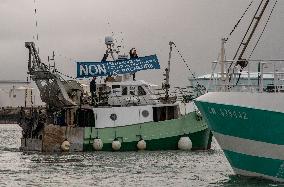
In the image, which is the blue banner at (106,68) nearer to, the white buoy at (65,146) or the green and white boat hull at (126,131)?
the green and white boat hull at (126,131)

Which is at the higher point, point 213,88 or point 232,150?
point 213,88

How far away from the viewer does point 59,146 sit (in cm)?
4622

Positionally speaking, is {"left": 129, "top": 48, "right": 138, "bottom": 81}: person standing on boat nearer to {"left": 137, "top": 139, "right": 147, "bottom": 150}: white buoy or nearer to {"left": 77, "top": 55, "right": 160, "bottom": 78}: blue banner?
{"left": 77, "top": 55, "right": 160, "bottom": 78}: blue banner

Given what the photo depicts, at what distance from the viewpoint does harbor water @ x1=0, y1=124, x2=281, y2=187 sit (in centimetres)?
2914

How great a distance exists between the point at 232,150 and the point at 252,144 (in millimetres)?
1357

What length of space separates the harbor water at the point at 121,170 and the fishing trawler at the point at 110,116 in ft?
5.32

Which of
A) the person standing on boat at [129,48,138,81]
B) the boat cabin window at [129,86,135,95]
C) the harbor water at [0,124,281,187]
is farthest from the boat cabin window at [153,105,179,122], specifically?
the person standing on boat at [129,48,138,81]

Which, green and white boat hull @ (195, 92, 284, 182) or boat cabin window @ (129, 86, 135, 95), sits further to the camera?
boat cabin window @ (129, 86, 135, 95)

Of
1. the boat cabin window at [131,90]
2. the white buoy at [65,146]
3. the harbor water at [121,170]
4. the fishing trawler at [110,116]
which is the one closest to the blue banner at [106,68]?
the fishing trawler at [110,116]

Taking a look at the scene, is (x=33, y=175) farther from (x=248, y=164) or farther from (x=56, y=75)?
(x=56, y=75)

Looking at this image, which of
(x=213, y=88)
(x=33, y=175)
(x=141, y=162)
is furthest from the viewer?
(x=141, y=162)

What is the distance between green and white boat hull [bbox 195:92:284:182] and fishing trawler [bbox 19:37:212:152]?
1804cm

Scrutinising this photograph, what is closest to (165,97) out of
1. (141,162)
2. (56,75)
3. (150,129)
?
(150,129)

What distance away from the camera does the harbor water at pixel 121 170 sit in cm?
2914
